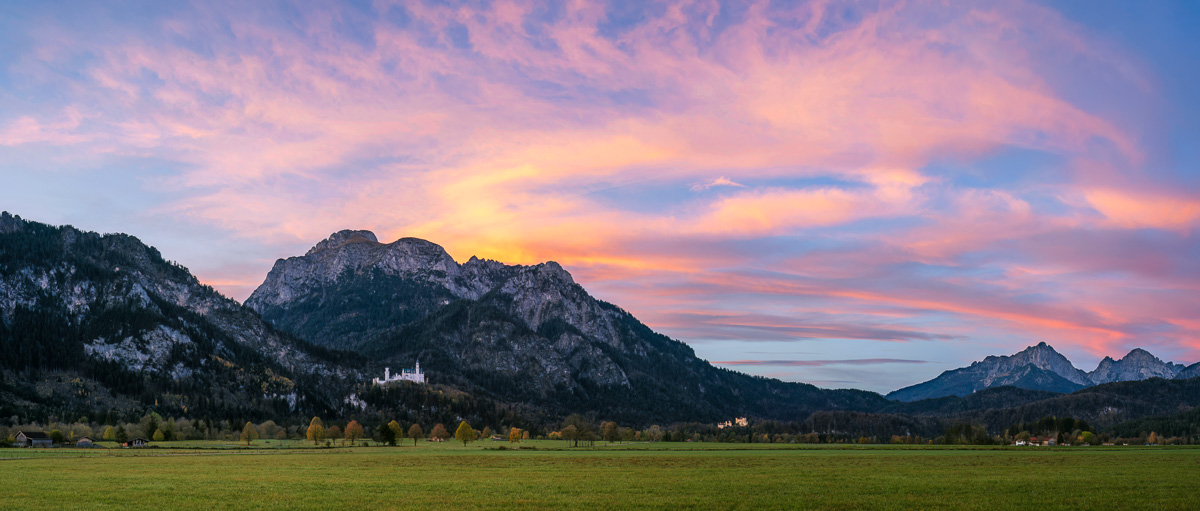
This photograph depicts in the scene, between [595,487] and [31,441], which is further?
[31,441]

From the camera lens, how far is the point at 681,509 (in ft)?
175

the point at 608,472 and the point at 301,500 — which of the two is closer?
the point at 301,500

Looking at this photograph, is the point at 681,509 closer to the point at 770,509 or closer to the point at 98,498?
the point at 770,509

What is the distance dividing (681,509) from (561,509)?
8188mm

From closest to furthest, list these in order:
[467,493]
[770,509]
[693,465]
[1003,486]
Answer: [770,509] < [467,493] < [1003,486] < [693,465]

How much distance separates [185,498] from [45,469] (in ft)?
154

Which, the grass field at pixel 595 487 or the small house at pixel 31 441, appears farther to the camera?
the small house at pixel 31 441

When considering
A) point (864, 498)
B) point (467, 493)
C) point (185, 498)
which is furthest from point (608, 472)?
point (185, 498)

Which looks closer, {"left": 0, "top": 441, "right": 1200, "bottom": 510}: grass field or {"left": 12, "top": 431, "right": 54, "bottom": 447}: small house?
{"left": 0, "top": 441, "right": 1200, "bottom": 510}: grass field

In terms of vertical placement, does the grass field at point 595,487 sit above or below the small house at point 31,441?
above

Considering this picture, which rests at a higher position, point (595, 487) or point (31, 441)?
point (595, 487)

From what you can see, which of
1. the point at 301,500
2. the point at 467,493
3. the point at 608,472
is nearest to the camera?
the point at 301,500

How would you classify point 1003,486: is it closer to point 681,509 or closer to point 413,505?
point 681,509

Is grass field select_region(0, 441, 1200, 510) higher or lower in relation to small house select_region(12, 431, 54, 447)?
higher
